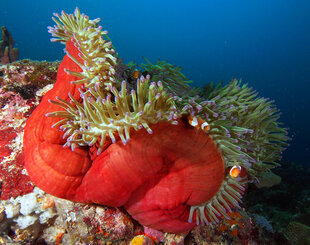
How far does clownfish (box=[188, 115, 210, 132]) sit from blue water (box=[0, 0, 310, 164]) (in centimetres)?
4526

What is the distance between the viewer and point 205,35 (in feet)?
284

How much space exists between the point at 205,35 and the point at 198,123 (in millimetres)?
93311

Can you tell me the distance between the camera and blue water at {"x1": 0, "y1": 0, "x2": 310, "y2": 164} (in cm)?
5675

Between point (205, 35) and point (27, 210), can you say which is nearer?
point (27, 210)

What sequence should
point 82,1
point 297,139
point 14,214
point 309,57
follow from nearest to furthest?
point 14,214 → point 297,139 → point 309,57 → point 82,1

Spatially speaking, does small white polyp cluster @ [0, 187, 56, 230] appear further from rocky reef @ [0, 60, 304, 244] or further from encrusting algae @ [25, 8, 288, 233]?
encrusting algae @ [25, 8, 288, 233]

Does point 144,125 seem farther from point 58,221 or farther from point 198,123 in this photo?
point 58,221

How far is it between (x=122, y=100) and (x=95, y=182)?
745mm

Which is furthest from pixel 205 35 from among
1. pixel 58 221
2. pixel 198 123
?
pixel 58 221

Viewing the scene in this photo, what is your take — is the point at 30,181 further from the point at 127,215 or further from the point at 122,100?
the point at 122,100

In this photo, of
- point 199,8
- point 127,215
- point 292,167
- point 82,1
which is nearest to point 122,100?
point 127,215

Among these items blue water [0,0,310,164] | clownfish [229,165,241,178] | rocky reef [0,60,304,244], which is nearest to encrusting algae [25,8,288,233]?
clownfish [229,165,241,178]

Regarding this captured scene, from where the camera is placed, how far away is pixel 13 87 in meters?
2.76

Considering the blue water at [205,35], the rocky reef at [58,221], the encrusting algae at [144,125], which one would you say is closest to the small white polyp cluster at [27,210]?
the rocky reef at [58,221]
